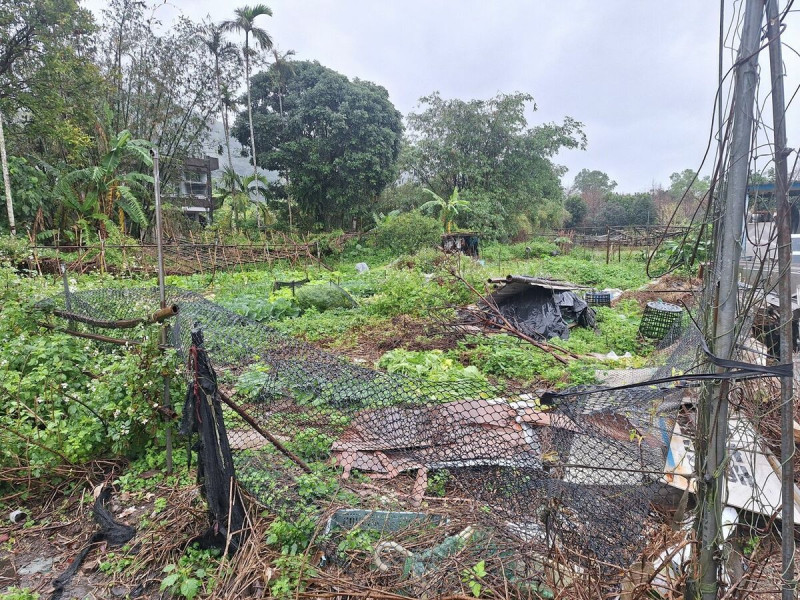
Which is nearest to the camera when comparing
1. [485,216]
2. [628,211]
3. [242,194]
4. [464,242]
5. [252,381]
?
[252,381]

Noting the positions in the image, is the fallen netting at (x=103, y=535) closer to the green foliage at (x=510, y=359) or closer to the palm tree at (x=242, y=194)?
the green foliage at (x=510, y=359)

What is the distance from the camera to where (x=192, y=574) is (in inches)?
95.7

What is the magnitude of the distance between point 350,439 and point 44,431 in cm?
227

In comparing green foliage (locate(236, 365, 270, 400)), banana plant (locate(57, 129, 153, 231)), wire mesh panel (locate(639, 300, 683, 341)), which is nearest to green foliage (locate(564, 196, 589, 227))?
wire mesh panel (locate(639, 300, 683, 341))

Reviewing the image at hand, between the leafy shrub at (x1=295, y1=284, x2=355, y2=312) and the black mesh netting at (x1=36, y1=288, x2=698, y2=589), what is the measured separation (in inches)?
212

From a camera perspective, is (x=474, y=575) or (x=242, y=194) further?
(x=242, y=194)

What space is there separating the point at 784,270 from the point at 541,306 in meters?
7.19

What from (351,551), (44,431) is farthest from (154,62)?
(351,551)

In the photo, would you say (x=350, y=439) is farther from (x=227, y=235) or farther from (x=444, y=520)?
(x=227, y=235)

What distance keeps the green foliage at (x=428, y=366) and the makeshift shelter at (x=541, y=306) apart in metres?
2.43

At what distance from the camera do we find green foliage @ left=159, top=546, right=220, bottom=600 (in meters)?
2.29

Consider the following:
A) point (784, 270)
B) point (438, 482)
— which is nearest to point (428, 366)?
point (438, 482)

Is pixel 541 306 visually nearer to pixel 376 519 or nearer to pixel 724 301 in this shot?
pixel 376 519

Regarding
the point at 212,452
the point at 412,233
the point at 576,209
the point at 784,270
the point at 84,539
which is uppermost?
the point at 576,209
